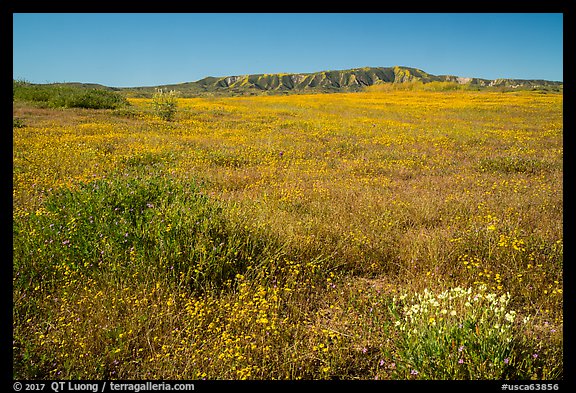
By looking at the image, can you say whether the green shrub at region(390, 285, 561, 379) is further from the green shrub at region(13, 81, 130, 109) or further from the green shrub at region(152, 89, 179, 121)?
the green shrub at region(13, 81, 130, 109)

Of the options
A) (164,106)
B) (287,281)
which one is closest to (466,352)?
(287,281)

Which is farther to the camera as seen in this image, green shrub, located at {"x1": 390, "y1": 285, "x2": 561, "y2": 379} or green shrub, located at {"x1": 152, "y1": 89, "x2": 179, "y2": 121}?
green shrub, located at {"x1": 152, "y1": 89, "x2": 179, "y2": 121}

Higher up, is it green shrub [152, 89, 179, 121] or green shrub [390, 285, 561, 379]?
green shrub [152, 89, 179, 121]

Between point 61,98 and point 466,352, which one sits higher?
point 61,98

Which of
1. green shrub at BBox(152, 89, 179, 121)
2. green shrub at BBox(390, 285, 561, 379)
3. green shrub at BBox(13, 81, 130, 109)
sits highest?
green shrub at BBox(13, 81, 130, 109)

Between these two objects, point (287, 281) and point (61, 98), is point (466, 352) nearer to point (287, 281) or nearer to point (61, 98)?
point (287, 281)

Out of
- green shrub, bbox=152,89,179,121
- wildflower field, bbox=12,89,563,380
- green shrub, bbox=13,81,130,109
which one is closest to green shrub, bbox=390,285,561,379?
wildflower field, bbox=12,89,563,380

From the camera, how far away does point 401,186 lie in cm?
870

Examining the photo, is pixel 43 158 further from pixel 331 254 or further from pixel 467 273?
pixel 467 273

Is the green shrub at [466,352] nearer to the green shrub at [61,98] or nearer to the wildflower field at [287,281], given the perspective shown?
the wildflower field at [287,281]

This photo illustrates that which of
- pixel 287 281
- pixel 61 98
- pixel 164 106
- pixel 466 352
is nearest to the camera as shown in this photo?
pixel 466 352

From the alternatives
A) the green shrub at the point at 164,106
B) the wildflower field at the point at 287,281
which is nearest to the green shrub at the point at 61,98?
the green shrub at the point at 164,106

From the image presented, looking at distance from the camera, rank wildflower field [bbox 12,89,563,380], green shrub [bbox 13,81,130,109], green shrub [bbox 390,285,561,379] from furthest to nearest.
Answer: green shrub [bbox 13,81,130,109], wildflower field [bbox 12,89,563,380], green shrub [bbox 390,285,561,379]
